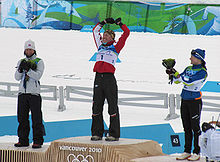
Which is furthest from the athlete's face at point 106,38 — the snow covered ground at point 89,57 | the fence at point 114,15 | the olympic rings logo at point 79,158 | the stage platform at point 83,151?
the fence at point 114,15

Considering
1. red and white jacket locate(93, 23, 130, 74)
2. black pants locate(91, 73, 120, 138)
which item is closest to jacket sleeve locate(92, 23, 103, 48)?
red and white jacket locate(93, 23, 130, 74)

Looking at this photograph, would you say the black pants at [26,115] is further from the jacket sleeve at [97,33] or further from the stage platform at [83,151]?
the jacket sleeve at [97,33]

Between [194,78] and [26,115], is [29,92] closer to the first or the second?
[26,115]

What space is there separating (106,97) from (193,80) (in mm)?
1050

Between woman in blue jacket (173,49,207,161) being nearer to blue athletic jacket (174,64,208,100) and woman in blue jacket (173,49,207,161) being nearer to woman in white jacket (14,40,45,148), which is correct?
blue athletic jacket (174,64,208,100)

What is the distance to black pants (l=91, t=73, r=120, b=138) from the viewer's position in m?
4.81

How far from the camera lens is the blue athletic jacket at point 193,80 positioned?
4559 millimetres

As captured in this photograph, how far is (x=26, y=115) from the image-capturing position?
5109 mm

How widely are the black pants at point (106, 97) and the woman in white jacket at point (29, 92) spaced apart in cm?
74

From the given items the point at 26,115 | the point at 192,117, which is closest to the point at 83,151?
the point at 26,115

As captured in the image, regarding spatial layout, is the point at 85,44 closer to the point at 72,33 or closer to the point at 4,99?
the point at 72,33

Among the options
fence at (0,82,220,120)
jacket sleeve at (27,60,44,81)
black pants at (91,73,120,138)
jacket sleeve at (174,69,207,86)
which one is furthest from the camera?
fence at (0,82,220,120)

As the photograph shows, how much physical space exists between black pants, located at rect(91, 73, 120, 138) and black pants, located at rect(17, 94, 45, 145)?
0.73 metres

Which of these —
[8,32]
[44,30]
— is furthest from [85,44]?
[8,32]
